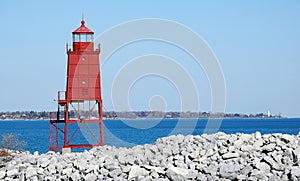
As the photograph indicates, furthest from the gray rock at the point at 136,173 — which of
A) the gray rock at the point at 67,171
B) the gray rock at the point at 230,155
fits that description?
the gray rock at the point at 230,155

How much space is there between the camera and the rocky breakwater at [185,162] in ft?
→ 46.1

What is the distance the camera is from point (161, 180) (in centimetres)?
1420

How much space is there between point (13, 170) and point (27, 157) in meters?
0.92

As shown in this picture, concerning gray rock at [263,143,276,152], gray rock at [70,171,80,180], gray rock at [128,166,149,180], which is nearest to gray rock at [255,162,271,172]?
gray rock at [263,143,276,152]

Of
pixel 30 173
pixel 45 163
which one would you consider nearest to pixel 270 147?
pixel 45 163

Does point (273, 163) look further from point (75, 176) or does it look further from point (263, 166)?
point (75, 176)

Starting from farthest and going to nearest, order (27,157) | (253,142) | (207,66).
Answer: (207,66) < (27,157) < (253,142)

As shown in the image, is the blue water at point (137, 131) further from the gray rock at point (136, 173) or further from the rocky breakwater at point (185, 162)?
the gray rock at point (136, 173)

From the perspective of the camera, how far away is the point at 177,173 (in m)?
14.2

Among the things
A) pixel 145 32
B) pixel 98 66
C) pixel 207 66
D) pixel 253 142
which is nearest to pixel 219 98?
pixel 207 66

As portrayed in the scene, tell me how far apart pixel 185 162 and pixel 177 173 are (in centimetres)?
74

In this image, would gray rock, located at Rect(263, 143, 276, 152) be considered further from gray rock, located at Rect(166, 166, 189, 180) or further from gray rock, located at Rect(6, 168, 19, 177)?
gray rock, located at Rect(6, 168, 19, 177)

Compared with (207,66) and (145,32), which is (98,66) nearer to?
(145,32)

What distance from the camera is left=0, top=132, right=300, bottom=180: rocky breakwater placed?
1405cm
